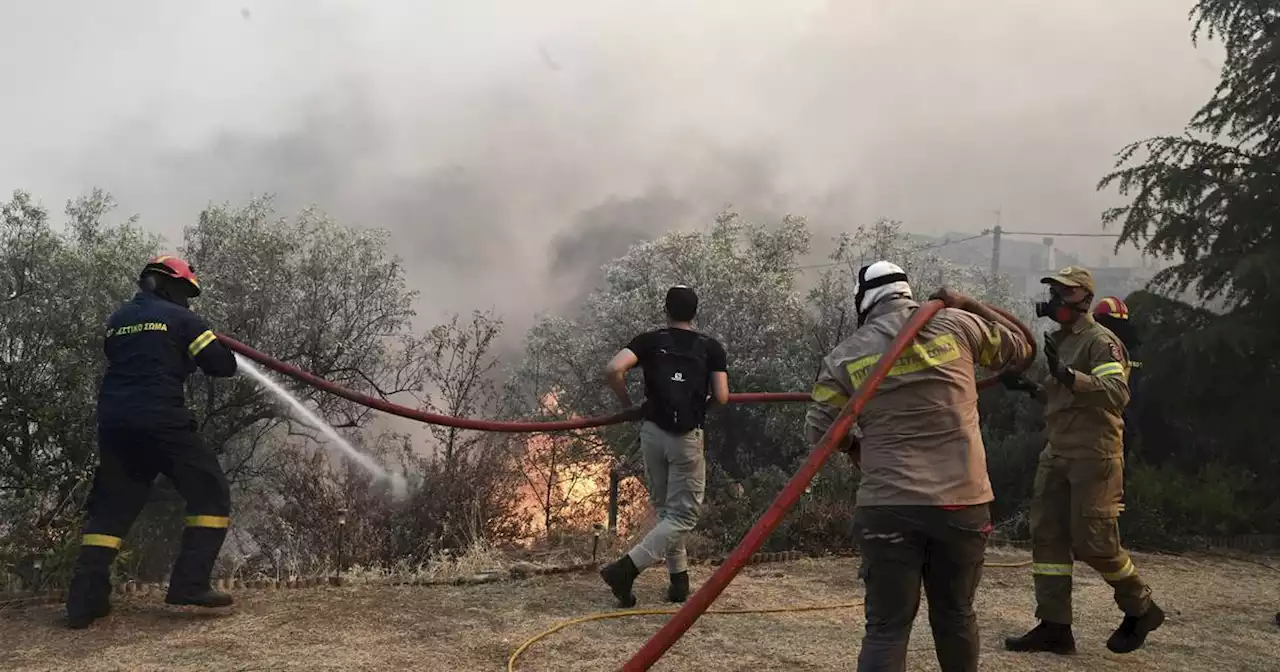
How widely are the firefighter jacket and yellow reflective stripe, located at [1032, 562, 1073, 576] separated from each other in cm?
412

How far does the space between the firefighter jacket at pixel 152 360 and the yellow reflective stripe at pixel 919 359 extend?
3.17 m

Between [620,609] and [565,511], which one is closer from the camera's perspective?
[620,609]

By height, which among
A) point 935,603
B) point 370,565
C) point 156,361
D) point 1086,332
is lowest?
point 370,565

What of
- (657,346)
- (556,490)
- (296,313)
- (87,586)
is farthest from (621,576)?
(296,313)

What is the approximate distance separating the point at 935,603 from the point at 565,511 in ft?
20.5

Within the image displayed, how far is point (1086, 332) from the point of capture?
4.25 m

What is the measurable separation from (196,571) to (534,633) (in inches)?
67.6

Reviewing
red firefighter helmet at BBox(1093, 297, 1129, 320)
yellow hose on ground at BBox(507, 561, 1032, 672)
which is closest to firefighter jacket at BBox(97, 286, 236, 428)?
yellow hose on ground at BBox(507, 561, 1032, 672)

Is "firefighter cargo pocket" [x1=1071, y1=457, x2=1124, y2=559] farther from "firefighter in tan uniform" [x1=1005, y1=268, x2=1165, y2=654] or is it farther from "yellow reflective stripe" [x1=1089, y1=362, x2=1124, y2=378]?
"yellow reflective stripe" [x1=1089, y1=362, x2=1124, y2=378]

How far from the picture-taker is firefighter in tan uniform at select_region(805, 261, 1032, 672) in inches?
114

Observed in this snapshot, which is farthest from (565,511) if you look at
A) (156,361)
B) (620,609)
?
(156,361)

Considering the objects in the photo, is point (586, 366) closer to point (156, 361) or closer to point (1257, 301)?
point (1257, 301)

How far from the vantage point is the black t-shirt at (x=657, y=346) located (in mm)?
4871

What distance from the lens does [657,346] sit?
192 inches
